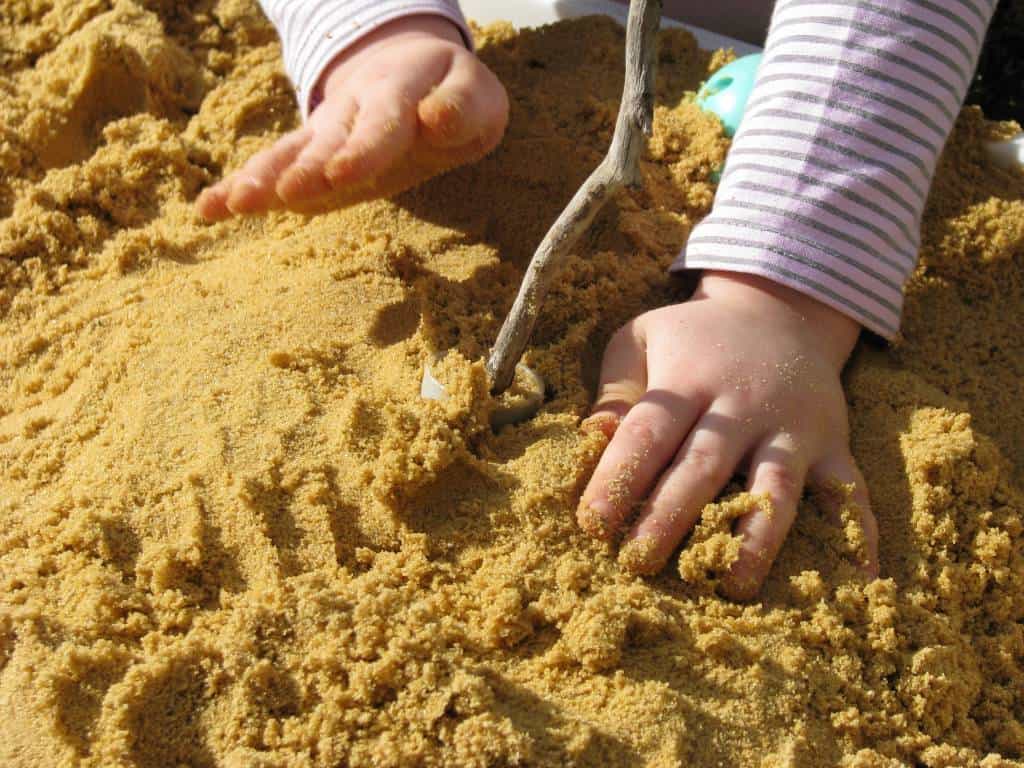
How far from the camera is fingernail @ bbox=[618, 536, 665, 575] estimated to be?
83 cm

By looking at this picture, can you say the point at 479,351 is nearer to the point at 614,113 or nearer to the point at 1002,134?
the point at 614,113

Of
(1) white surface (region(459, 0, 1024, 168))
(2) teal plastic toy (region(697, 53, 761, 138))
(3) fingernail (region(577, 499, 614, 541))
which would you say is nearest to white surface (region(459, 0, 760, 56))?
(1) white surface (region(459, 0, 1024, 168))

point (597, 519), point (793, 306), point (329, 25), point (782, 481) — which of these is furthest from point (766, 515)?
point (329, 25)

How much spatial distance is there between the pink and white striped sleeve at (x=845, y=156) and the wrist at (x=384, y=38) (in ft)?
1.43

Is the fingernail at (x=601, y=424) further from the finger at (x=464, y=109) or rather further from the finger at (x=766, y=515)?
the finger at (x=464, y=109)

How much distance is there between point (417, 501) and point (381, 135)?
398mm

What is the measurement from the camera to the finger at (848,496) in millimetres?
879

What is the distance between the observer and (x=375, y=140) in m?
0.98

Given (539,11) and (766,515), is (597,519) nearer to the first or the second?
(766,515)

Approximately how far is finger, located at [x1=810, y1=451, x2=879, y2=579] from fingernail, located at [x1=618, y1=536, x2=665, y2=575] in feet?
0.67

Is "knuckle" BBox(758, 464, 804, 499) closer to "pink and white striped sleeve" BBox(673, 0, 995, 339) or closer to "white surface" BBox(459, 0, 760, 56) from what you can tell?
"pink and white striped sleeve" BBox(673, 0, 995, 339)

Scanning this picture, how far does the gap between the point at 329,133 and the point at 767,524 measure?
62 centimetres

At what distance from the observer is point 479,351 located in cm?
101

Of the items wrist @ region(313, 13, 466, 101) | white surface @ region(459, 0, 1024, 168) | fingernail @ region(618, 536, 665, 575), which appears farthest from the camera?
white surface @ region(459, 0, 1024, 168)
